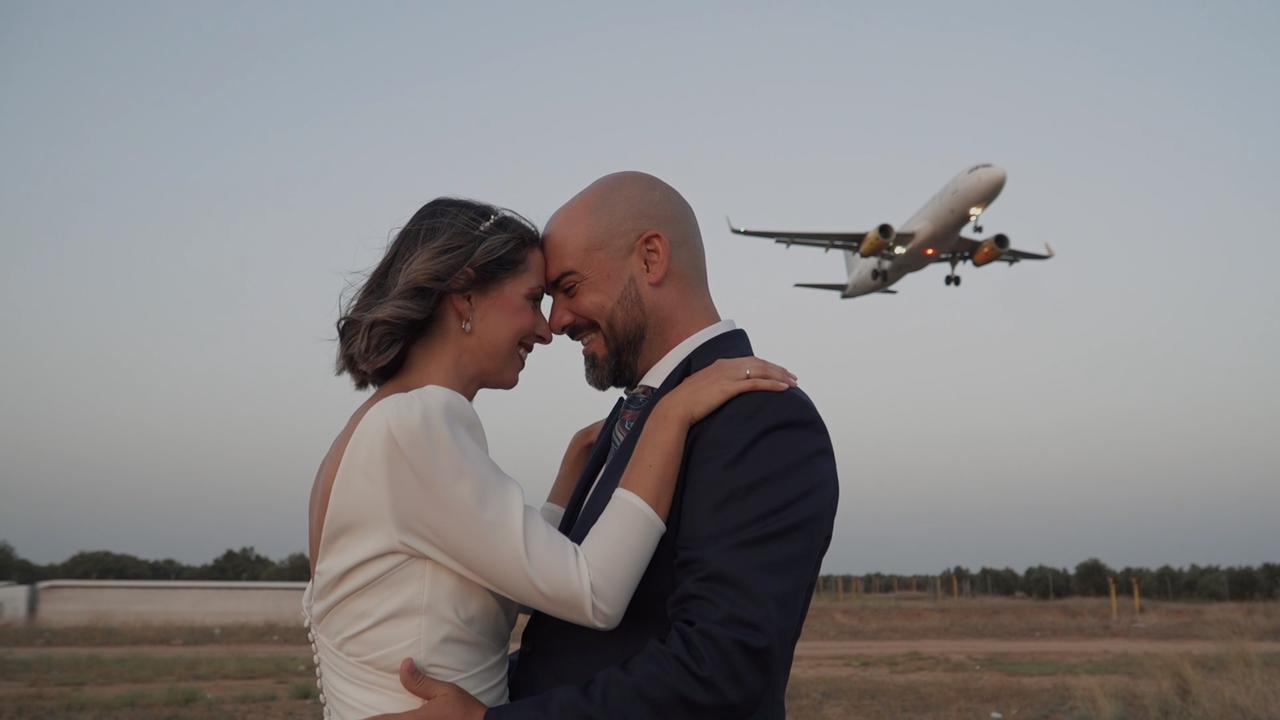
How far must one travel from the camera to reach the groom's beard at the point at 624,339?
2.83m

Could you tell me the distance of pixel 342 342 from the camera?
2.66 meters

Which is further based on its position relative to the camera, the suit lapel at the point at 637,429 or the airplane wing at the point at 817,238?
the airplane wing at the point at 817,238

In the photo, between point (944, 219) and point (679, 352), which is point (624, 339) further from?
point (944, 219)

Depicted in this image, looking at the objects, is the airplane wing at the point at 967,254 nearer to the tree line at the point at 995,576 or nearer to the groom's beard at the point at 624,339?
the tree line at the point at 995,576

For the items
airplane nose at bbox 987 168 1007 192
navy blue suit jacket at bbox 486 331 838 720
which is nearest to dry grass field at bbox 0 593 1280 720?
navy blue suit jacket at bbox 486 331 838 720

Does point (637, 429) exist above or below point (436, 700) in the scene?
above

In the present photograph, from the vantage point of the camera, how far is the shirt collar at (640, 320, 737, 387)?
9.05 ft

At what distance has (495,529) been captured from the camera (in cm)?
218

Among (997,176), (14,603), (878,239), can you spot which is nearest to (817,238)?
(878,239)

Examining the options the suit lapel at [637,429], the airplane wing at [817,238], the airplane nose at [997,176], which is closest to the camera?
the suit lapel at [637,429]

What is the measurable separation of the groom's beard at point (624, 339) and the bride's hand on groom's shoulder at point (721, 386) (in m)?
0.47

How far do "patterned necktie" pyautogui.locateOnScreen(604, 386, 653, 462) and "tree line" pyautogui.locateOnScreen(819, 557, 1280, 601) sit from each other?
54972mm

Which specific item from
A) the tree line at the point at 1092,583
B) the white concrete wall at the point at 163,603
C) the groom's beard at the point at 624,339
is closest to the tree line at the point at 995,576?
the tree line at the point at 1092,583

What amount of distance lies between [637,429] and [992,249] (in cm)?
3844
